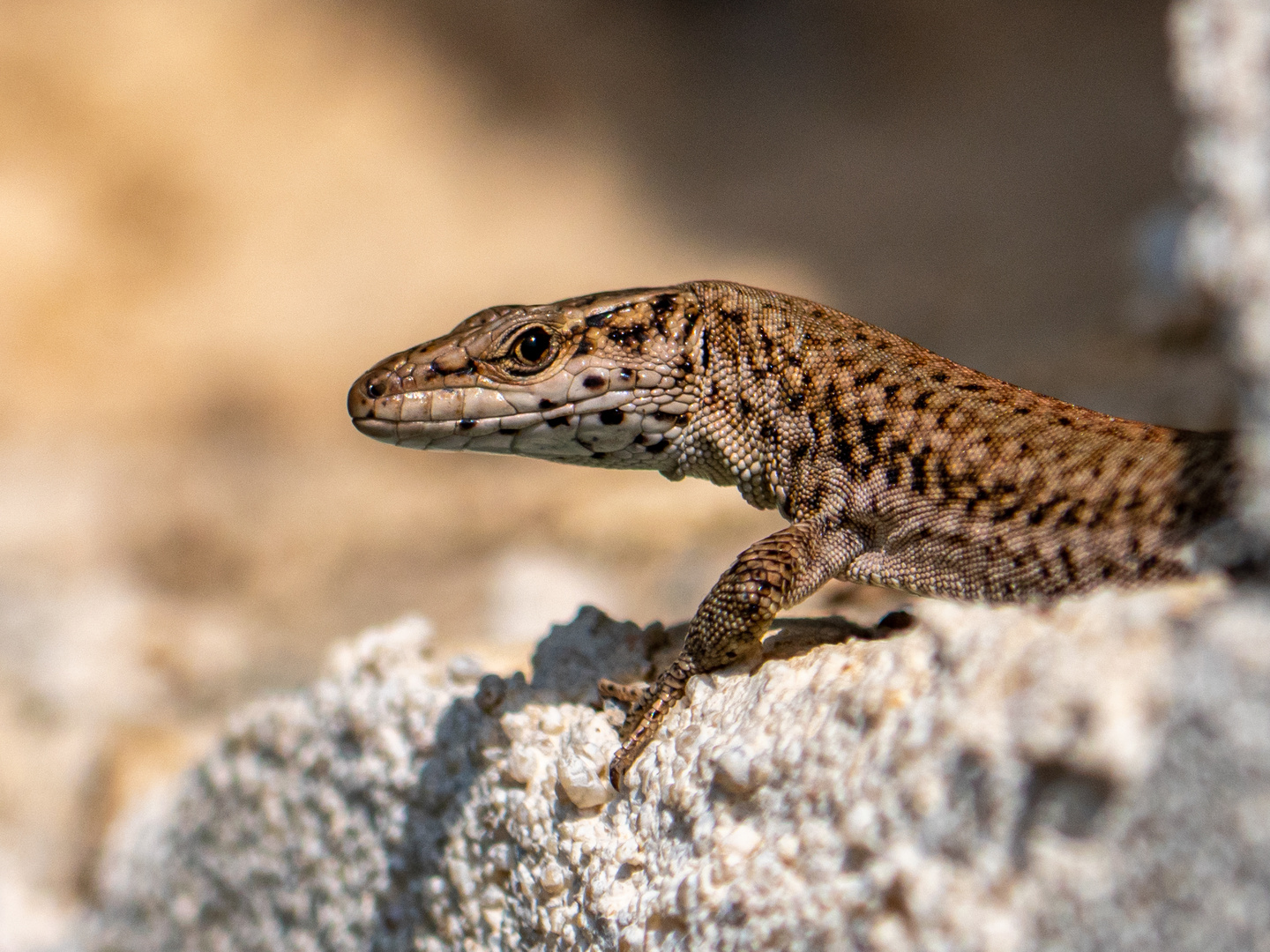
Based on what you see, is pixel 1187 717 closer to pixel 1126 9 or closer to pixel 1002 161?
pixel 1002 161

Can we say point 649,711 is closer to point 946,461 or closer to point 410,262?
point 946,461

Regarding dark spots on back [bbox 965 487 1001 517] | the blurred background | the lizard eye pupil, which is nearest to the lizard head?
the lizard eye pupil

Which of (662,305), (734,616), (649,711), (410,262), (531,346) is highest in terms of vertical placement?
(410,262)

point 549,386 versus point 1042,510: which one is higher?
point 549,386

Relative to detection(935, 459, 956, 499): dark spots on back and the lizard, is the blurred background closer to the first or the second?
the lizard

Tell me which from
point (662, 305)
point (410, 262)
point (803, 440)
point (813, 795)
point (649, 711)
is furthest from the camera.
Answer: point (410, 262)

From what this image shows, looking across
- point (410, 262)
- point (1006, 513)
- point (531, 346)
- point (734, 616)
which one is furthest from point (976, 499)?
point (410, 262)
